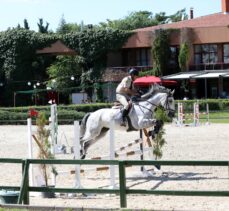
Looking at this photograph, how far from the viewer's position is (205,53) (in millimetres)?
66312

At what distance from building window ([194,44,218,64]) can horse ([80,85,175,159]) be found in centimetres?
4968

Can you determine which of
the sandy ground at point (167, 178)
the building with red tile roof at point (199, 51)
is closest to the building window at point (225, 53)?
the building with red tile roof at point (199, 51)

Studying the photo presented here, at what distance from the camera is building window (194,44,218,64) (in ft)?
217

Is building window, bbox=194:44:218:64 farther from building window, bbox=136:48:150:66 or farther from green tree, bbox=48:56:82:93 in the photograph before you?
green tree, bbox=48:56:82:93

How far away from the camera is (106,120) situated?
1658cm

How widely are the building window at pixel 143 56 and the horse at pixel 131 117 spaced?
5157 centimetres

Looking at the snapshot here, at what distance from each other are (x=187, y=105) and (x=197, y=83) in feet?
43.2

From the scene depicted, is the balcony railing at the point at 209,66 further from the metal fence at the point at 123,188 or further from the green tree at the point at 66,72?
the metal fence at the point at 123,188

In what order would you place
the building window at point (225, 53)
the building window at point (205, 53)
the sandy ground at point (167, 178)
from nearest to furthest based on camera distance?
1. the sandy ground at point (167, 178)
2. the building window at point (225, 53)
3. the building window at point (205, 53)

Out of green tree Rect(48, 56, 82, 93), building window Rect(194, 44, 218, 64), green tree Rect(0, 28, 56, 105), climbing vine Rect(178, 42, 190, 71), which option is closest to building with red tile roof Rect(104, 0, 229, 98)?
building window Rect(194, 44, 218, 64)

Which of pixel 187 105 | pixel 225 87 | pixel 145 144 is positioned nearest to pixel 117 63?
pixel 225 87

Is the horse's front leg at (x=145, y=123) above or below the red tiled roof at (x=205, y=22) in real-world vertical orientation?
below

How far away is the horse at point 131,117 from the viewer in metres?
16.6

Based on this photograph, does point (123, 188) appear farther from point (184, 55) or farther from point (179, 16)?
point (179, 16)
